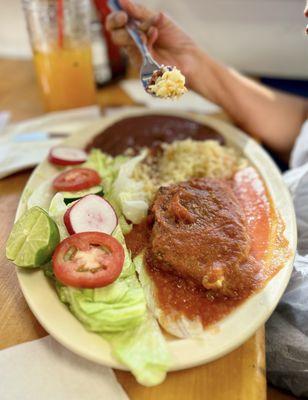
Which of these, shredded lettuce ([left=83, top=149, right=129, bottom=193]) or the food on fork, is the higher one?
the food on fork

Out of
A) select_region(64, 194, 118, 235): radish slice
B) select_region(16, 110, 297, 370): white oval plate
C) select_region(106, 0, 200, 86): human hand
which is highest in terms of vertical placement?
select_region(106, 0, 200, 86): human hand

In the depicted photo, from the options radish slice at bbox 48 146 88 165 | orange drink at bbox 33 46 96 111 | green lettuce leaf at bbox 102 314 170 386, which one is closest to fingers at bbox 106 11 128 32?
orange drink at bbox 33 46 96 111

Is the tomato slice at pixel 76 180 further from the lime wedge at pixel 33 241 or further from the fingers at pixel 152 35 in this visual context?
the fingers at pixel 152 35

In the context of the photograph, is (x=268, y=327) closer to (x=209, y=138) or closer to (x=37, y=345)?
(x=37, y=345)

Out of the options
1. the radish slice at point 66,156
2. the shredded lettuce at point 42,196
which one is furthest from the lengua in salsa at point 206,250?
the radish slice at point 66,156

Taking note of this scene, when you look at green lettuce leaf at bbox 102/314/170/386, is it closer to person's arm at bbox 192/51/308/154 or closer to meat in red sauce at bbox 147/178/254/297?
meat in red sauce at bbox 147/178/254/297

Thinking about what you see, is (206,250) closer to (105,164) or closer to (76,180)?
(76,180)

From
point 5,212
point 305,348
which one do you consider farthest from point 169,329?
point 5,212
